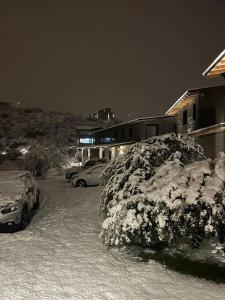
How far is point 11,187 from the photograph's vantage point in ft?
35.0

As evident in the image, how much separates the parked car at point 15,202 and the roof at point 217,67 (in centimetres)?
637

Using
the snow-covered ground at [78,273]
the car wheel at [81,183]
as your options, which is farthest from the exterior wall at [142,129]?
the snow-covered ground at [78,273]

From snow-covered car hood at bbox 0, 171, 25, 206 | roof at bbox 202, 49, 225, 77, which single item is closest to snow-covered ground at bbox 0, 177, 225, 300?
snow-covered car hood at bbox 0, 171, 25, 206

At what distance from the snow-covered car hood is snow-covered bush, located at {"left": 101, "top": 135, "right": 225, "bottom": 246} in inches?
129

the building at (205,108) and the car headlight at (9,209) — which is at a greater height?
the building at (205,108)

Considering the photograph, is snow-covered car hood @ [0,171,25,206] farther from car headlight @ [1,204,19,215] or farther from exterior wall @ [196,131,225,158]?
exterior wall @ [196,131,225,158]

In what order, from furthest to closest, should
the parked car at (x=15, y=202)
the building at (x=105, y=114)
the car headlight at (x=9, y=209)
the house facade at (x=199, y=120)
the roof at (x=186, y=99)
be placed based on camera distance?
the building at (x=105, y=114) → the roof at (x=186, y=99) → the house facade at (x=199, y=120) → the car headlight at (x=9, y=209) → the parked car at (x=15, y=202)

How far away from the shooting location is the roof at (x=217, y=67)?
7.84m

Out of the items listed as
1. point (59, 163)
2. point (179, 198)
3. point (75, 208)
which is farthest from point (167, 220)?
point (59, 163)

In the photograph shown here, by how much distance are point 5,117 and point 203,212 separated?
281ft

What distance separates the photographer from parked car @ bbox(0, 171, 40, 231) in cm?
896

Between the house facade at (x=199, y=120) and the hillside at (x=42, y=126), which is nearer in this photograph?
the house facade at (x=199, y=120)

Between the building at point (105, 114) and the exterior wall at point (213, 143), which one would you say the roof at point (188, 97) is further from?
the building at point (105, 114)

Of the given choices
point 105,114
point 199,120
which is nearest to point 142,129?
point 199,120
